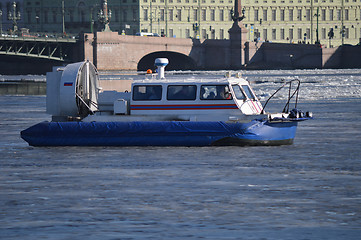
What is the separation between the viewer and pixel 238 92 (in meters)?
26.5

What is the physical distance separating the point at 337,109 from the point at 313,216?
99.1ft

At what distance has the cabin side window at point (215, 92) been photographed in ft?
86.0

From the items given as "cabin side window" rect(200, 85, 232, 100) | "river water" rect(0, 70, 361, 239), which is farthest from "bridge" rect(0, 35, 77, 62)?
"river water" rect(0, 70, 361, 239)

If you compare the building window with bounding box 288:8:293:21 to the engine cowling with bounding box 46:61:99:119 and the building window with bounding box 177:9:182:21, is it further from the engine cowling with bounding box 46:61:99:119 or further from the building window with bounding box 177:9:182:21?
the engine cowling with bounding box 46:61:99:119

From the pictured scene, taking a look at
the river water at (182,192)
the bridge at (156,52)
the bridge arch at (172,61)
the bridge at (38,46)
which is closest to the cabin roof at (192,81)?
the river water at (182,192)

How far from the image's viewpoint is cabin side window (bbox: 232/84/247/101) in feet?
86.6

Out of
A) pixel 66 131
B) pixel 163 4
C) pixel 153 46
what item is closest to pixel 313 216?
pixel 66 131

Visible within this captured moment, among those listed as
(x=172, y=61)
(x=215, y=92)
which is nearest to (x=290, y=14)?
(x=172, y=61)

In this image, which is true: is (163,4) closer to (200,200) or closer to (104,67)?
(104,67)

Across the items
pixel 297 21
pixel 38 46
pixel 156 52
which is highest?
pixel 297 21

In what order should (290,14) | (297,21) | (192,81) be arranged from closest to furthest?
(192,81) → (297,21) → (290,14)

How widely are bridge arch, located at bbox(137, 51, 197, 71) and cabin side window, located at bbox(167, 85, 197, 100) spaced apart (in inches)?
4568

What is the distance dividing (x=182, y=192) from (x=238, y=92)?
9021mm

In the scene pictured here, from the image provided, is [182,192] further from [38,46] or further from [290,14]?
[290,14]
